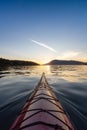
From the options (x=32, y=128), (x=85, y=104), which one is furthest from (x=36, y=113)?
(x=85, y=104)

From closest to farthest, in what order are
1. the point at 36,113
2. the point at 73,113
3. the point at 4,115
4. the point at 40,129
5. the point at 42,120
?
1. the point at 40,129
2. the point at 42,120
3. the point at 36,113
4. the point at 4,115
5. the point at 73,113

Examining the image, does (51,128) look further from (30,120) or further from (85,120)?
(85,120)

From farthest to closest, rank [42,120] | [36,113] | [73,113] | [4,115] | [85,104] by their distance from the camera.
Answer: [85,104] → [73,113] → [4,115] → [36,113] → [42,120]

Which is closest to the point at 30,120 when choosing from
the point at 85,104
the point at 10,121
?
the point at 10,121

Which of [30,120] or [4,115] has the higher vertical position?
[30,120]

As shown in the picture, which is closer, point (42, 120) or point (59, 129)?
point (59, 129)

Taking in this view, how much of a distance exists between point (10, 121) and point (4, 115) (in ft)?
2.68

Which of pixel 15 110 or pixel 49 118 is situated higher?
pixel 49 118

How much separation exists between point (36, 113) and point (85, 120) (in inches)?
162

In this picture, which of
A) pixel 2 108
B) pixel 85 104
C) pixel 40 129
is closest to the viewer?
pixel 40 129

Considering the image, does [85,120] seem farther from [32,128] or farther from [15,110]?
[32,128]

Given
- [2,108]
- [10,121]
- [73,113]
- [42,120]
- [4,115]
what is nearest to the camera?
[42,120]

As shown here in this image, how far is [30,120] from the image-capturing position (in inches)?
203

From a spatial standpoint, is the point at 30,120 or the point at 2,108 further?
the point at 2,108
